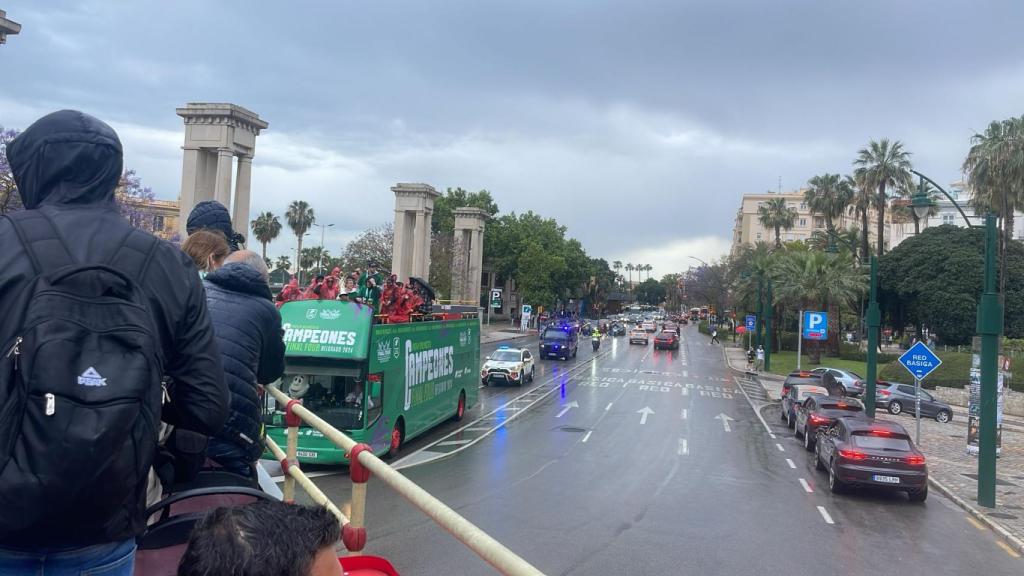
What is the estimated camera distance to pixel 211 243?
13.1 ft

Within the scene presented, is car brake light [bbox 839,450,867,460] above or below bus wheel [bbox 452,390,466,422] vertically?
above

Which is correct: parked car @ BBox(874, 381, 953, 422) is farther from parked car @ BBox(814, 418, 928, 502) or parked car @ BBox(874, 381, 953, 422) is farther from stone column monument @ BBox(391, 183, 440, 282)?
stone column monument @ BBox(391, 183, 440, 282)

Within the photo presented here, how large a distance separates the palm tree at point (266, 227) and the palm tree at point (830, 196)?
2120 inches

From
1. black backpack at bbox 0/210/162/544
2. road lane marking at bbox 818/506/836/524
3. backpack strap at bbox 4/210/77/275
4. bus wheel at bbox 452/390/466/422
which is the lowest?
road lane marking at bbox 818/506/836/524

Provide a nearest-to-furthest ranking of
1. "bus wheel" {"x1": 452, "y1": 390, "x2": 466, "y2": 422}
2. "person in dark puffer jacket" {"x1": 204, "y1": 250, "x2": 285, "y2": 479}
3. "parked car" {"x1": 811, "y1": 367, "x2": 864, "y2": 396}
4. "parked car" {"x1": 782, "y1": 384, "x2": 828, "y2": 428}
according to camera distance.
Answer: "person in dark puffer jacket" {"x1": 204, "y1": 250, "x2": 285, "y2": 479} < "bus wheel" {"x1": 452, "y1": 390, "x2": 466, "y2": 422} < "parked car" {"x1": 782, "y1": 384, "x2": 828, "y2": 428} < "parked car" {"x1": 811, "y1": 367, "x2": 864, "y2": 396}

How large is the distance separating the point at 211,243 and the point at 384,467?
1998 millimetres

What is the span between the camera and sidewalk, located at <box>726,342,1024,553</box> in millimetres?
13836

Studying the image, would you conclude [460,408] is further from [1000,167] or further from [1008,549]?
[1000,167]

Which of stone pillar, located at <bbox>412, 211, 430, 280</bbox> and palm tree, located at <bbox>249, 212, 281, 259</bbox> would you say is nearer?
stone pillar, located at <bbox>412, 211, 430, 280</bbox>

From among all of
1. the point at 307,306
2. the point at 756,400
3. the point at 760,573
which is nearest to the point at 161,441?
the point at 760,573

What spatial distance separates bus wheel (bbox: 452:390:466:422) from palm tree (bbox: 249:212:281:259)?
61.2m

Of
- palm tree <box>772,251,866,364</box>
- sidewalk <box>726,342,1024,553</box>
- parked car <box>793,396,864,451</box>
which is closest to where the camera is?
sidewalk <box>726,342,1024,553</box>

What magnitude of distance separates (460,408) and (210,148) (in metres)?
18.0

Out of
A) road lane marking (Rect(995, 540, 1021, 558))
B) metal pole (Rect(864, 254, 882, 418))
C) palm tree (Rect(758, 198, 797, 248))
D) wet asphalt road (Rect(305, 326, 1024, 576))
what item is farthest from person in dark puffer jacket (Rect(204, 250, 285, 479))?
palm tree (Rect(758, 198, 797, 248))
